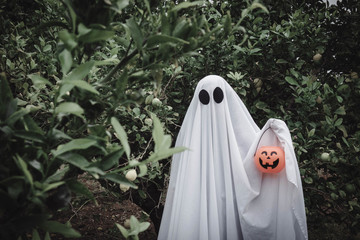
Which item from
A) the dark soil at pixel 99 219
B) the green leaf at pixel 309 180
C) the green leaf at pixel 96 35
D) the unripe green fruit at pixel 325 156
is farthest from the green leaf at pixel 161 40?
the dark soil at pixel 99 219

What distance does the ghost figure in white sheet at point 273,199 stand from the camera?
1.83 meters

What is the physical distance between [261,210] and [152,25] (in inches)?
59.9

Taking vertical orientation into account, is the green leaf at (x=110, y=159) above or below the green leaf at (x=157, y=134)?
below

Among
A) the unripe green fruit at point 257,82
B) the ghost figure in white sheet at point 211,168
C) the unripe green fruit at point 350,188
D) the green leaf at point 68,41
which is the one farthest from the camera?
the unripe green fruit at point 257,82

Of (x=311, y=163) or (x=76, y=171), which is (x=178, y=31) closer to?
(x=76, y=171)

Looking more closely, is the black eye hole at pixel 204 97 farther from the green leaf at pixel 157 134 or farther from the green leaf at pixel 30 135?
the green leaf at pixel 30 135

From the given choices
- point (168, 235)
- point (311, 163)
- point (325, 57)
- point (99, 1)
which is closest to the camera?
point (99, 1)

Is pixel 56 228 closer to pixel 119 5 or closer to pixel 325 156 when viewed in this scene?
pixel 119 5

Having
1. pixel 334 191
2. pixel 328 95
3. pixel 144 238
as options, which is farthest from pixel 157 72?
pixel 144 238

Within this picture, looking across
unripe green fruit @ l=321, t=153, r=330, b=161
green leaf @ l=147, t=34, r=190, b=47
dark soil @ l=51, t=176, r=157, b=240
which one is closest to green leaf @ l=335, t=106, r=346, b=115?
unripe green fruit @ l=321, t=153, r=330, b=161

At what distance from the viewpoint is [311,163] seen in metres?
2.30

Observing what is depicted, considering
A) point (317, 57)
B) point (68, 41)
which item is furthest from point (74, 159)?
point (317, 57)

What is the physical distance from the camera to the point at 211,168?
6.79 feet

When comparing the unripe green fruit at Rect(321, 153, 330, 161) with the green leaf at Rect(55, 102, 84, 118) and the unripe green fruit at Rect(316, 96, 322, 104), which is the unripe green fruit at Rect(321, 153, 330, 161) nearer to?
the unripe green fruit at Rect(316, 96, 322, 104)
